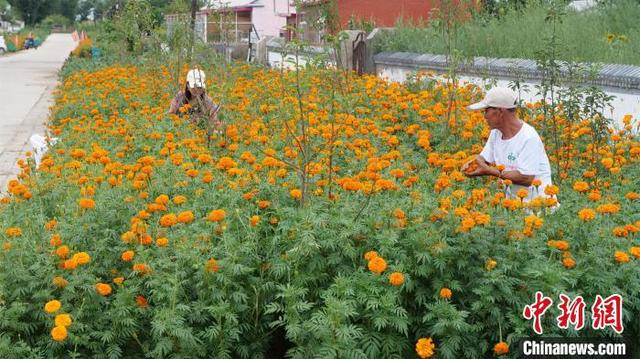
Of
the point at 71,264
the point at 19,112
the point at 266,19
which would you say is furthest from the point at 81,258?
the point at 266,19

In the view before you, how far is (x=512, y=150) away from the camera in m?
5.02

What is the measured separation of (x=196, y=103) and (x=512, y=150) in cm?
380

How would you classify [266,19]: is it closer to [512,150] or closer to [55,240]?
[512,150]

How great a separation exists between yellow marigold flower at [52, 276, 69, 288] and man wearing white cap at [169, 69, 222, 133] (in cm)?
373

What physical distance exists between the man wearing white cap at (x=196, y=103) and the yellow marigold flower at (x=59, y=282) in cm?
373

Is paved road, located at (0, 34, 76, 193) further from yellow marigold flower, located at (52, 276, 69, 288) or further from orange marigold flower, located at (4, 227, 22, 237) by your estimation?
yellow marigold flower, located at (52, 276, 69, 288)

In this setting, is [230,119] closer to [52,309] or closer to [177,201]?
[177,201]

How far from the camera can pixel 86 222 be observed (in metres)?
4.09

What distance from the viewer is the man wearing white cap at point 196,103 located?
745 cm

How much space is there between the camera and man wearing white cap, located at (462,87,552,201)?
4.86m

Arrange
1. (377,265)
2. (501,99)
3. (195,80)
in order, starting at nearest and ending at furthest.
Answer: (377,265) < (501,99) < (195,80)

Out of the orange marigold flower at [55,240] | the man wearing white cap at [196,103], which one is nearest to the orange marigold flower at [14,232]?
the orange marigold flower at [55,240]

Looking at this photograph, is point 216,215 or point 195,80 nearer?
point 216,215

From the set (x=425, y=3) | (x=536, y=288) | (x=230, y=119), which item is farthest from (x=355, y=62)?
(x=425, y=3)
